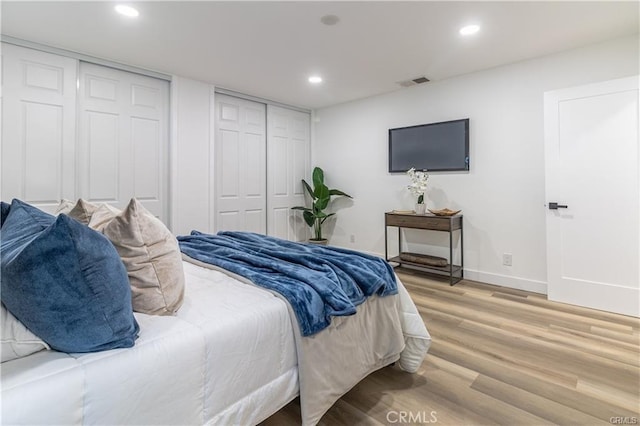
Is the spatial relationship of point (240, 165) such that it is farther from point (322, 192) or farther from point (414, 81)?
point (414, 81)

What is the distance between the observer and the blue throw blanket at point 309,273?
→ 1371 mm

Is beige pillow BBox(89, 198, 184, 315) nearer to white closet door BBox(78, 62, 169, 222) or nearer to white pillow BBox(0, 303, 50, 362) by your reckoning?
white pillow BBox(0, 303, 50, 362)

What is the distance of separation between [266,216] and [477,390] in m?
3.63

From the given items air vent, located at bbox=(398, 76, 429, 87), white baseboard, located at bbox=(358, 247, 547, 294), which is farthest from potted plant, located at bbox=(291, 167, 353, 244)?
white baseboard, located at bbox=(358, 247, 547, 294)

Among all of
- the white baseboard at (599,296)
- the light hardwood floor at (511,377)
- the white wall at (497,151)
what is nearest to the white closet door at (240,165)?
the white wall at (497,151)

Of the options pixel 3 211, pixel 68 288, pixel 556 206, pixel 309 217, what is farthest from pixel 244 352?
pixel 309 217

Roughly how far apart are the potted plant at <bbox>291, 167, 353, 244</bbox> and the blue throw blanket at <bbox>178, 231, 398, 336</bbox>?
2.72m

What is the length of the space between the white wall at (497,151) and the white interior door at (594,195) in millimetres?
183

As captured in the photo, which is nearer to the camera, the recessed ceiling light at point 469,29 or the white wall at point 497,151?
the recessed ceiling light at point 469,29

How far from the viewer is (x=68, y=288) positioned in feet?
2.76

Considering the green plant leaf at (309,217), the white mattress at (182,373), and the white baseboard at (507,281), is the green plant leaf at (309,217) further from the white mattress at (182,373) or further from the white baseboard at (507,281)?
the white mattress at (182,373)

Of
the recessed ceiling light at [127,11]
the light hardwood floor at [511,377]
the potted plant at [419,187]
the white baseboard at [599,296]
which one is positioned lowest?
the light hardwood floor at [511,377]

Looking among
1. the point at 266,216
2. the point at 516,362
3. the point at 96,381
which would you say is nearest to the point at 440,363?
the point at 516,362

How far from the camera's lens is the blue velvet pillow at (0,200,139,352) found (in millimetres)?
796
